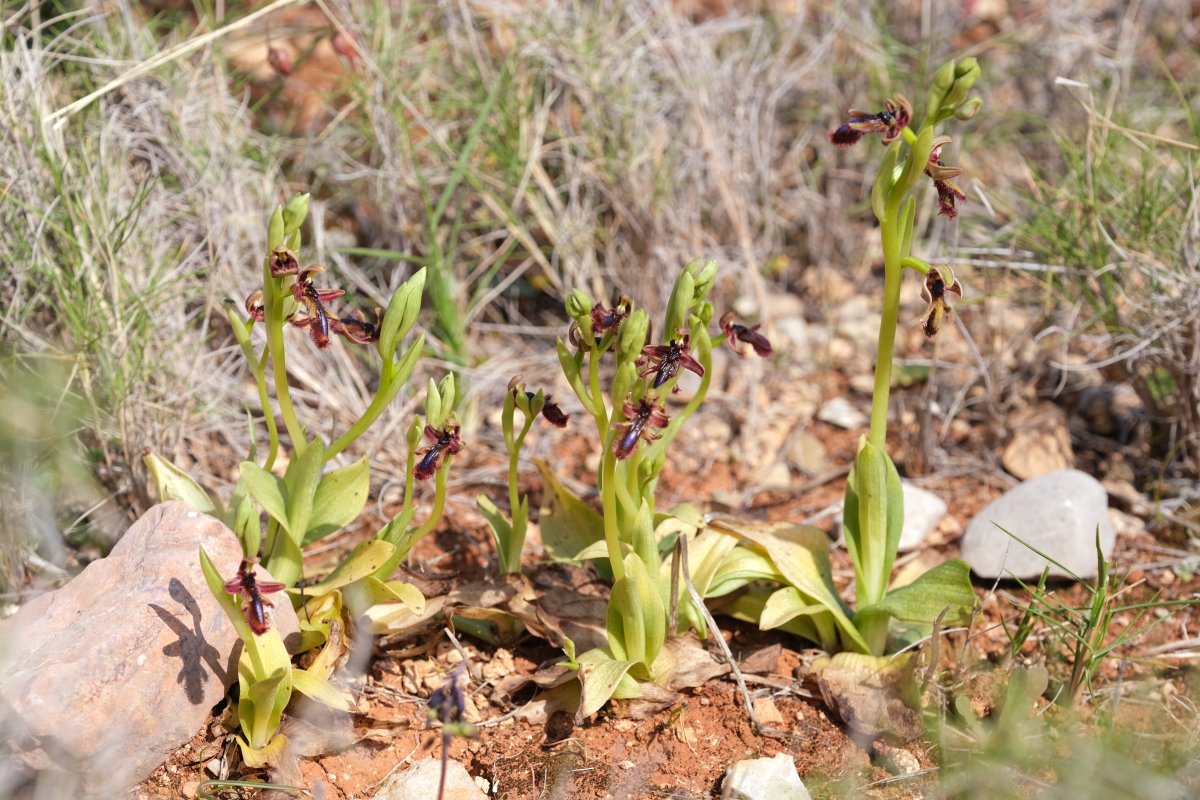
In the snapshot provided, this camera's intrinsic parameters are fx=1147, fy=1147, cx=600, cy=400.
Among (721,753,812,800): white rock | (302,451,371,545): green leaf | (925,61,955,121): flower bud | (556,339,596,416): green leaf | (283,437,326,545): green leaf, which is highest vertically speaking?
(925,61,955,121): flower bud

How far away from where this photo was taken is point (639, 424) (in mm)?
2379

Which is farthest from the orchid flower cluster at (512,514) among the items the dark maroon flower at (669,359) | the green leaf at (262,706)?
the green leaf at (262,706)

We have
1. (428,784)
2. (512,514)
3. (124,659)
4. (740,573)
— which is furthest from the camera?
(512,514)

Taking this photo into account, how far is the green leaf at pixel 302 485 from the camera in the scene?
270cm

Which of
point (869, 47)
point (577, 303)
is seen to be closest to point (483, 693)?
point (577, 303)

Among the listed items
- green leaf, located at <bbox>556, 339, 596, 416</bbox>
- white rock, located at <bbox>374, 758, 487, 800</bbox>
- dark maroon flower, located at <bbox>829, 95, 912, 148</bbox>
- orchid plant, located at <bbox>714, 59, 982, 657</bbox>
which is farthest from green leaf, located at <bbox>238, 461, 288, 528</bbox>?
dark maroon flower, located at <bbox>829, 95, 912, 148</bbox>

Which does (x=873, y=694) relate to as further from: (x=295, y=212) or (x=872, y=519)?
(x=295, y=212)

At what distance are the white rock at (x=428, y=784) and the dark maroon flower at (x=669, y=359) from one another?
970 millimetres

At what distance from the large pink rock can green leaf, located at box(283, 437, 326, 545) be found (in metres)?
0.14

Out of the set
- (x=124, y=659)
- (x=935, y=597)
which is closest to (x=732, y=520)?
(x=935, y=597)

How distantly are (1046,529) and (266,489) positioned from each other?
2068 mm

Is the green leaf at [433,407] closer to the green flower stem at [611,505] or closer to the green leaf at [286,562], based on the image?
the green flower stem at [611,505]

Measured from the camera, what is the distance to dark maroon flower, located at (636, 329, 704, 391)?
7.82ft

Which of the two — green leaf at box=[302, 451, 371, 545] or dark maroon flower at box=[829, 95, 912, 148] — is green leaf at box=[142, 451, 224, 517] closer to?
green leaf at box=[302, 451, 371, 545]
